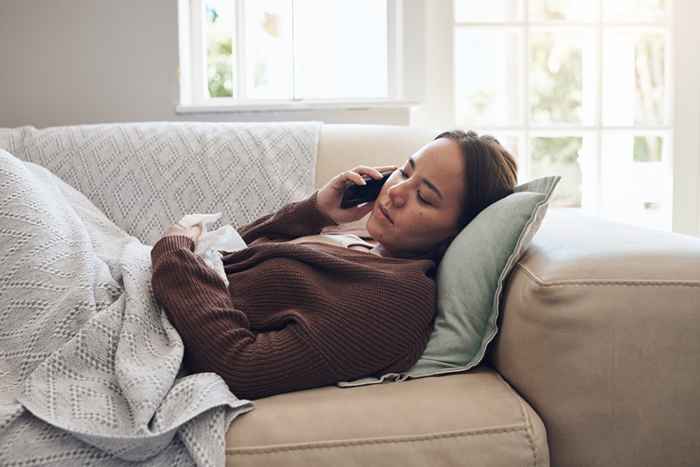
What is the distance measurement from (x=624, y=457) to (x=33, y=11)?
6.80 feet

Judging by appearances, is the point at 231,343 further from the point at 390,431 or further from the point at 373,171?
the point at 373,171

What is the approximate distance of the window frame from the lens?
229 cm

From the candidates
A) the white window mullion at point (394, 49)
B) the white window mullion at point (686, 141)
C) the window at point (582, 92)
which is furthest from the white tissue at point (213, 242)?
the white window mullion at point (686, 141)

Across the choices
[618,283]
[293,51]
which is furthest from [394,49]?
[618,283]

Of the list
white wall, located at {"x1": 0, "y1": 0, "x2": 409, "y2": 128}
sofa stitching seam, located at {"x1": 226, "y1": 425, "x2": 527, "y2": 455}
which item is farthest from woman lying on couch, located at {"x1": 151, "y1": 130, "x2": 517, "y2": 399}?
white wall, located at {"x1": 0, "y1": 0, "x2": 409, "y2": 128}

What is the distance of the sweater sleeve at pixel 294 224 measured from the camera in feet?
5.29

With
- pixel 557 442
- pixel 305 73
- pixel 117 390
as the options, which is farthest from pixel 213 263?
pixel 305 73

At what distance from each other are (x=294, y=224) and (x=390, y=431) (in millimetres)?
716

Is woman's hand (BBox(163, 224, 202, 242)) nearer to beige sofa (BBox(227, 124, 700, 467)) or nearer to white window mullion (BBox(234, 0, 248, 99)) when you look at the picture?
beige sofa (BBox(227, 124, 700, 467))

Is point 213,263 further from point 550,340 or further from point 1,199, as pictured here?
point 550,340

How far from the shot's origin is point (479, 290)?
1179mm

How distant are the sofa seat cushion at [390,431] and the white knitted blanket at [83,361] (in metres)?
0.05

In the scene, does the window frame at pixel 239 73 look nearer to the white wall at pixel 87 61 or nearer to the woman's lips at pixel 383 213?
the white wall at pixel 87 61

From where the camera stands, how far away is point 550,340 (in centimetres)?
101
